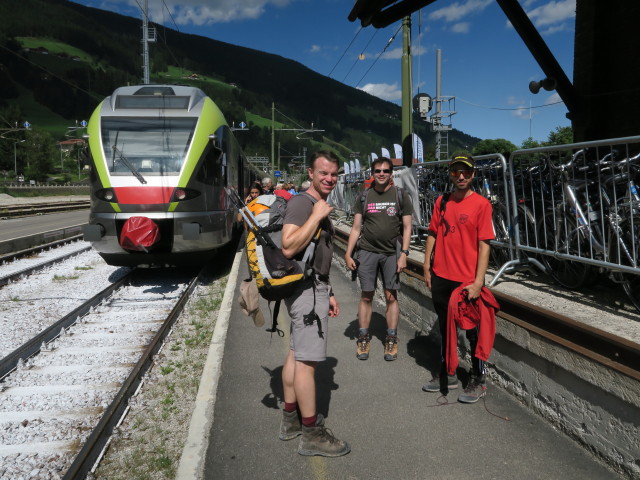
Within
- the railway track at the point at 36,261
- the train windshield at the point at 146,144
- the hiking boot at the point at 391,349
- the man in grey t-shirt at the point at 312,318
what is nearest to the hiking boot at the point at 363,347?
the hiking boot at the point at 391,349

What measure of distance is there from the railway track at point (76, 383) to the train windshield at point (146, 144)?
2.23 m

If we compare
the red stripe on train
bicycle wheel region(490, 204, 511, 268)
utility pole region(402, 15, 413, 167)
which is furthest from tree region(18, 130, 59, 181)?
bicycle wheel region(490, 204, 511, 268)

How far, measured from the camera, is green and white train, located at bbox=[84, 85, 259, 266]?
816 cm

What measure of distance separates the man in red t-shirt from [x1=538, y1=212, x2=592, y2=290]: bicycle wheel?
1055 millimetres

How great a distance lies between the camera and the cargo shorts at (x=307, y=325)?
10.5ft

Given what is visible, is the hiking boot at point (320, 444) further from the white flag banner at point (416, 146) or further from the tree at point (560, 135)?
the tree at point (560, 135)

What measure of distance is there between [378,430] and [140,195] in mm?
6040

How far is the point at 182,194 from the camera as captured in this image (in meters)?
8.32

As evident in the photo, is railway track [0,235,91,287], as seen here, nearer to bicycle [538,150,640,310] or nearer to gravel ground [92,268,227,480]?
gravel ground [92,268,227,480]

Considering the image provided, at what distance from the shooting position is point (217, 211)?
919cm

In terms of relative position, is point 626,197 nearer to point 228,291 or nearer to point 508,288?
point 508,288

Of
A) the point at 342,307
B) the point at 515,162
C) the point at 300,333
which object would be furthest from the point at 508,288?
the point at 342,307

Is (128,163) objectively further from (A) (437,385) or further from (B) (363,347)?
(A) (437,385)

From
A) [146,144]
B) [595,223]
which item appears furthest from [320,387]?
[146,144]
